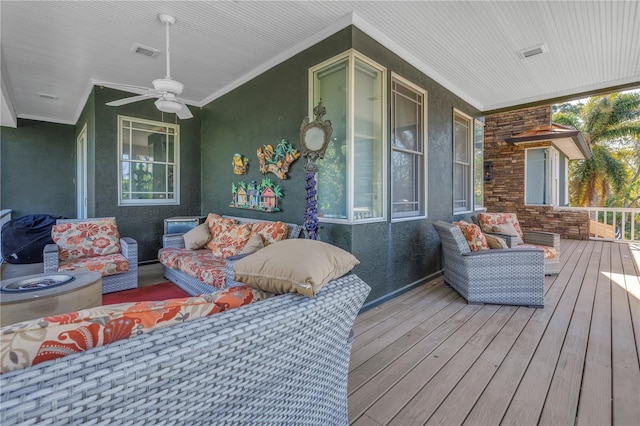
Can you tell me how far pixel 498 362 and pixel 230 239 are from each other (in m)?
3.00

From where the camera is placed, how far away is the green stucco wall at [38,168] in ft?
22.7

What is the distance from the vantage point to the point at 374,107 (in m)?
3.34

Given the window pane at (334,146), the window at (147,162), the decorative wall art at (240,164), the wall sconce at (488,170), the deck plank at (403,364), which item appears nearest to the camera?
the deck plank at (403,364)

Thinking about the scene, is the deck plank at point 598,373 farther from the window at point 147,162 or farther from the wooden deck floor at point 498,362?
the window at point 147,162

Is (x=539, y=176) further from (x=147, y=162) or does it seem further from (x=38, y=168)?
(x=38, y=168)

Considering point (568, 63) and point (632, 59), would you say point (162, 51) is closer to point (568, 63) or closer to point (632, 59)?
point (568, 63)

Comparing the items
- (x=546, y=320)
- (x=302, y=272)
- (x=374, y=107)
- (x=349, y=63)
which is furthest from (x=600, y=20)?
(x=302, y=272)

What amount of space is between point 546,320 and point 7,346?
11.8 feet

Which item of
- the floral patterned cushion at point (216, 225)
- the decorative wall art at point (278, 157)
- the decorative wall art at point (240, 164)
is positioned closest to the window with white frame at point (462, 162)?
the decorative wall art at point (278, 157)

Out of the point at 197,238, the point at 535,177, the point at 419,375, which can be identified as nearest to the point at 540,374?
the point at 419,375

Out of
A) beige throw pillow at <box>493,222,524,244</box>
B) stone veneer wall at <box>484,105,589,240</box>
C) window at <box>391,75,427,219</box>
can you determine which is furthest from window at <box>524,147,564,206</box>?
window at <box>391,75,427,219</box>

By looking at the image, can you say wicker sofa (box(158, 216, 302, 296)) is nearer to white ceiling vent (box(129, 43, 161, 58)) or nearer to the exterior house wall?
the exterior house wall

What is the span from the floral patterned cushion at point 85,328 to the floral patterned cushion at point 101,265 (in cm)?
316

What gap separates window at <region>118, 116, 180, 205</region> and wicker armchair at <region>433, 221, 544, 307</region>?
15.6ft
